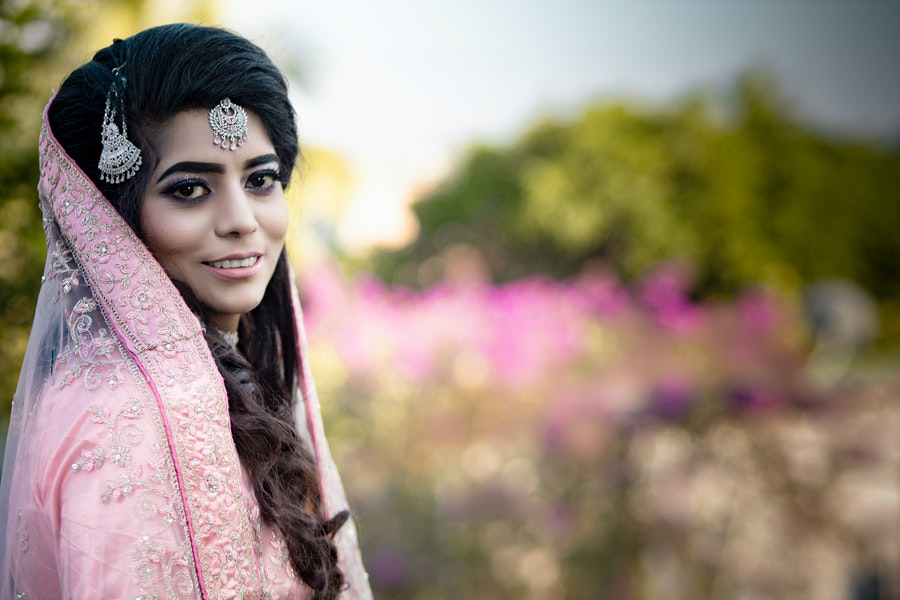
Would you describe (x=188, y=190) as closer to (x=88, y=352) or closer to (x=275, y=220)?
(x=275, y=220)

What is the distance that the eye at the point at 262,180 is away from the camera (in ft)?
4.27

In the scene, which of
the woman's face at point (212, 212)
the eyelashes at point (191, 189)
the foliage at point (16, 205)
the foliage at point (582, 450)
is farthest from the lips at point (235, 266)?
the foliage at point (582, 450)

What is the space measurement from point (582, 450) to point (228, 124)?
10.8 feet

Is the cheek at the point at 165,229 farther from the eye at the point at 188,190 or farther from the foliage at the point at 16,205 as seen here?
the foliage at the point at 16,205

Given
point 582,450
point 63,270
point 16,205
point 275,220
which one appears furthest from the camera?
point 582,450

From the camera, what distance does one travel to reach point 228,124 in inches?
48.4

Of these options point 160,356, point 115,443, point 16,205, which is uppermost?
point 16,205

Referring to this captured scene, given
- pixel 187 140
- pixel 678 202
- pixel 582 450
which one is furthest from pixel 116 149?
pixel 678 202

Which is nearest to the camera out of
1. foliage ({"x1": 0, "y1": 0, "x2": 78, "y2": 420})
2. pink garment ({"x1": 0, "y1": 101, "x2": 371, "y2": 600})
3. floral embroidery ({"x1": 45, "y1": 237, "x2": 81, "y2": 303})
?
pink garment ({"x1": 0, "y1": 101, "x2": 371, "y2": 600})

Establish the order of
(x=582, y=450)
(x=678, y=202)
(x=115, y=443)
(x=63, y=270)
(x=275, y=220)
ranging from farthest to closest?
(x=678, y=202) < (x=582, y=450) < (x=275, y=220) < (x=63, y=270) < (x=115, y=443)

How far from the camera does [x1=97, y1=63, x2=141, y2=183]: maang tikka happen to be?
119cm

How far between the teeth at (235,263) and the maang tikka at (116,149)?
0.63 feet

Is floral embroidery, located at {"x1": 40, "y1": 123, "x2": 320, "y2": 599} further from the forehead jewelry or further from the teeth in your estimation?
the forehead jewelry

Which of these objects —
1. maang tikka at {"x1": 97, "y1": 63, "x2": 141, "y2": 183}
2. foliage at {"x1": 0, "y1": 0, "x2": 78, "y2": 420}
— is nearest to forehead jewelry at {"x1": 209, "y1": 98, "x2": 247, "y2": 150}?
maang tikka at {"x1": 97, "y1": 63, "x2": 141, "y2": 183}
